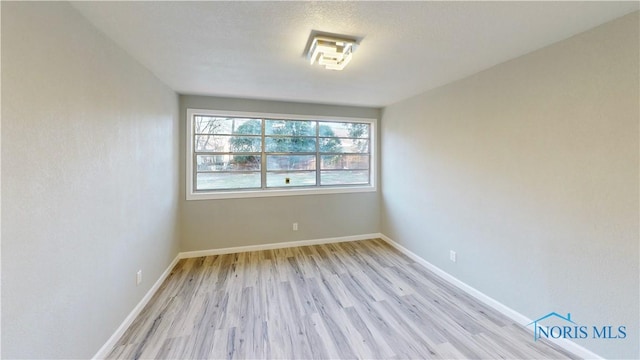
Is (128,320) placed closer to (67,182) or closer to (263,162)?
(67,182)

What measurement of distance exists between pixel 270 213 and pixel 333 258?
119 cm

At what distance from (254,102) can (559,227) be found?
12.0 ft

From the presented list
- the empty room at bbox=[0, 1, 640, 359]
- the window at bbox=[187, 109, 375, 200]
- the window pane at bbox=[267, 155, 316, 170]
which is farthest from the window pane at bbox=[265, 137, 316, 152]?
the empty room at bbox=[0, 1, 640, 359]

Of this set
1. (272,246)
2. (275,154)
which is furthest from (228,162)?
(272,246)

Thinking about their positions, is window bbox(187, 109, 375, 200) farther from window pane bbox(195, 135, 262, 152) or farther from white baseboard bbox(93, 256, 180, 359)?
white baseboard bbox(93, 256, 180, 359)

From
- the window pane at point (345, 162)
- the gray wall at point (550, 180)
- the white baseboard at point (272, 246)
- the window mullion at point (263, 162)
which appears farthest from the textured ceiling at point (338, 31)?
the white baseboard at point (272, 246)

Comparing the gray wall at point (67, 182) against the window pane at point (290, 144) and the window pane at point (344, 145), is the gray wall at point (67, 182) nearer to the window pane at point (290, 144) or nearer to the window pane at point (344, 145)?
the window pane at point (290, 144)

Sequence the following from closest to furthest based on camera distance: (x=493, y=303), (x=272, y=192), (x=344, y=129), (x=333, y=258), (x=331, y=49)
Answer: (x=331, y=49)
(x=493, y=303)
(x=333, y=258)
(x=272, y=192)
(x=344, y=129)

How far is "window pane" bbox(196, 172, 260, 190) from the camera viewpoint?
359 cm

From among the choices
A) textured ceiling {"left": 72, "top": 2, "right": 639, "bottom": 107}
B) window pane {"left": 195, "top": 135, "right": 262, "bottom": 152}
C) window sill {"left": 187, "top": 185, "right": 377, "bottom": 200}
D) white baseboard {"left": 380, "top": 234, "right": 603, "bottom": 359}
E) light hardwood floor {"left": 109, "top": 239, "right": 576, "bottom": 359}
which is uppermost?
textured ceiling {"left": 72, "top": 2, "right": 639, "bottom": 107}

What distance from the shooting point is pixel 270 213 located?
3.77 meters

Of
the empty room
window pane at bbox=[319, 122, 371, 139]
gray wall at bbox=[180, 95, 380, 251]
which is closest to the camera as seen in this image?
the empty room

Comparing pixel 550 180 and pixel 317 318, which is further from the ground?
pixel 550 180

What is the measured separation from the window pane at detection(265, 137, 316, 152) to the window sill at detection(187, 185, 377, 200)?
0.66m
